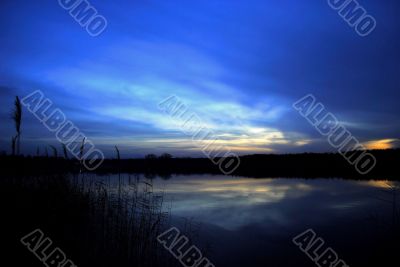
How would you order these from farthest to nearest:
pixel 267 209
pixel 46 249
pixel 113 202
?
pixel 267 209, pixel 113 202, pixel 46 249

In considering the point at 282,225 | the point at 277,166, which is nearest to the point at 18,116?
the point at 282,225

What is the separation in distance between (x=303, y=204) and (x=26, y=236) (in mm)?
9243

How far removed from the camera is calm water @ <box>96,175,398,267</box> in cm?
556

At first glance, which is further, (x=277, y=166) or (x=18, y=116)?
(x=277, y=166)

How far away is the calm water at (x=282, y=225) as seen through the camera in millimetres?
5562

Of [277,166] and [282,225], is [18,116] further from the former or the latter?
[277,166]

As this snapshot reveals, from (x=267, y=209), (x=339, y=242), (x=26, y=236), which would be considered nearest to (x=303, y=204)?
(x=267, y=209)

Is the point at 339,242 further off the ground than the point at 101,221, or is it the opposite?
the point at 339,242

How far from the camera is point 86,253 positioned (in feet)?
15.8

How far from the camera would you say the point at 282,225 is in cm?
804

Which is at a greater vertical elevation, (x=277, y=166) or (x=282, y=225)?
(x=277, y=166)

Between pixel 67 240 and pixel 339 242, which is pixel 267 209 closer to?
pixel 339 242

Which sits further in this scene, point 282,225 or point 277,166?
point 277,166

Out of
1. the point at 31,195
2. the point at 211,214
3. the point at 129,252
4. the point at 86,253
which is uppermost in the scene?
the point at 211,214
